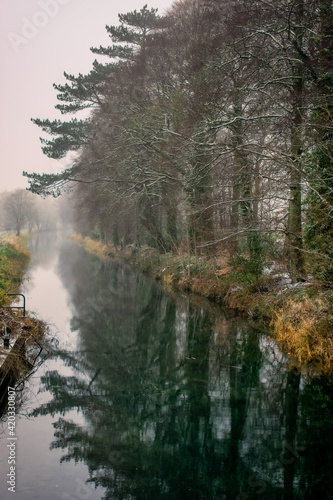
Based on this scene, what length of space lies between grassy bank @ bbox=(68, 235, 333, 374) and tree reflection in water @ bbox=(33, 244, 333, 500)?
58 cm

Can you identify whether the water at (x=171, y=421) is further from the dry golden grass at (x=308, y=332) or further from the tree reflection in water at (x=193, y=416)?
the dry golden grass at (x=308, y=332)

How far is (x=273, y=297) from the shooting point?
13328 millimetres

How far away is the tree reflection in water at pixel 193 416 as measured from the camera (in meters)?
5.68

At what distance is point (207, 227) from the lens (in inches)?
752

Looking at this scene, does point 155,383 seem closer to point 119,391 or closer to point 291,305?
point 119,391

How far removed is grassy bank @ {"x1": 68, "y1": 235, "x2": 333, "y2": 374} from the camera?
9711 millimetres

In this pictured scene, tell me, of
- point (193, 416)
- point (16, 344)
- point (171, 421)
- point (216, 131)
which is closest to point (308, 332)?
point (193, 416)

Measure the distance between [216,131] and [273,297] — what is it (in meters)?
5.32

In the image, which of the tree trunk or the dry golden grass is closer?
the dry golden grass

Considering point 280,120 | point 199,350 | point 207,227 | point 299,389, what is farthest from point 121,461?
point 207,227

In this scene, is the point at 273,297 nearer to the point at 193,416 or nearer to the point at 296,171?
the point at 296,171

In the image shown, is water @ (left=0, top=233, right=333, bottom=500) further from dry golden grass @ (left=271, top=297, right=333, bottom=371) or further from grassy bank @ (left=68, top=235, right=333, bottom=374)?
grassy bank @ (left=68, top=235, right=333, bottom=374)

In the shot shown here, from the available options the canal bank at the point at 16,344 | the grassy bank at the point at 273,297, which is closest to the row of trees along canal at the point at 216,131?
the grassy bank at the point at 273,297

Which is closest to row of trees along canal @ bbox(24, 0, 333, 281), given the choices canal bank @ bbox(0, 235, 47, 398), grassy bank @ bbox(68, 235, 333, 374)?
grassy bank @ bbox(68, 235, 333, 374)
